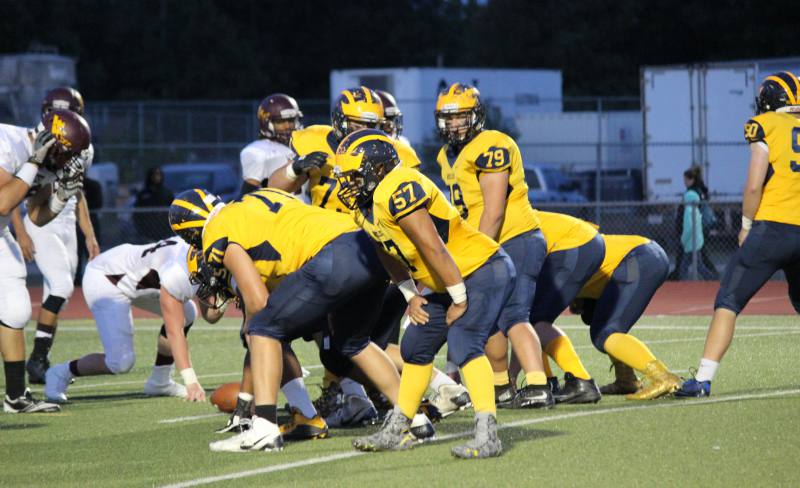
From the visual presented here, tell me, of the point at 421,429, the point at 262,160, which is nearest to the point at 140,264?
the point at 262,160

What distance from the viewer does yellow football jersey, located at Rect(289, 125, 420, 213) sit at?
892cm

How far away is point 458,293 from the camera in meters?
7.01

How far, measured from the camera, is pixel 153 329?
1541 centimetres

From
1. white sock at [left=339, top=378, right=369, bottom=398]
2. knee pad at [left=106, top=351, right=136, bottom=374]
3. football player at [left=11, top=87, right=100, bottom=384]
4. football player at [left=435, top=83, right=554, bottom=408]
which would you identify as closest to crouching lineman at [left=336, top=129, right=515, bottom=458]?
white sock at [left=339, top=378, right=369, bottom=398]

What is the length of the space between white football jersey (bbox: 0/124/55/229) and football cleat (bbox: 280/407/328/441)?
2.60 meters

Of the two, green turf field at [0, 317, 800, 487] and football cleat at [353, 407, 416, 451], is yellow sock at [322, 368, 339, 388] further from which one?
football cleat at [353, 407, 416, 451]

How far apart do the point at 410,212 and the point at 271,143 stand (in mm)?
3433

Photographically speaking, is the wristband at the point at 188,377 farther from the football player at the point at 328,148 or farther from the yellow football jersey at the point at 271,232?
the yellow football jersey at the point at 271,232

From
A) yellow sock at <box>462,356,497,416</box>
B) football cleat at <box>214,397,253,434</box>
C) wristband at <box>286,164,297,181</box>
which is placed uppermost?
wristband at <box>286,164,297,181</box>

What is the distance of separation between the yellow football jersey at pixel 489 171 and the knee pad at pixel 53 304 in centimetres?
402

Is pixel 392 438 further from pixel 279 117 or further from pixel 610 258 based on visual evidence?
pixel 279 117

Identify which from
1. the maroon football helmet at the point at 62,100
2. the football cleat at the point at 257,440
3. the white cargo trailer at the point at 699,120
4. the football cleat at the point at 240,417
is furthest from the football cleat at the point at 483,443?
the white cargo trailer at the point at 699,120

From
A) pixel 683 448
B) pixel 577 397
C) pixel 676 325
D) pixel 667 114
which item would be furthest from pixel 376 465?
pixel 667 114

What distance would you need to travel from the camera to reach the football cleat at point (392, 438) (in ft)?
24.1
